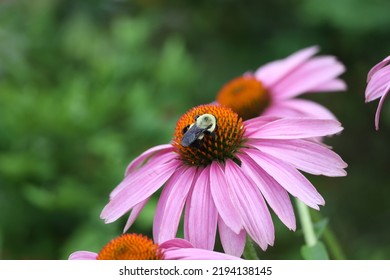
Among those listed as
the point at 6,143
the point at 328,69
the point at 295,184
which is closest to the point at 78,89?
the point at 6,143

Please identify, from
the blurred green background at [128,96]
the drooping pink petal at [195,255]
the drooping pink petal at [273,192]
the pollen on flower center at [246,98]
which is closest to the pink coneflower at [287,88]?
the pollen on flower center at [246,98]

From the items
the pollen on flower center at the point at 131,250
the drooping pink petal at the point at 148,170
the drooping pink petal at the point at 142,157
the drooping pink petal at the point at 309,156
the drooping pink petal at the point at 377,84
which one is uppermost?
the drooping pink petal at the point at 142,157

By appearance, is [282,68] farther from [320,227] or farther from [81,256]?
[81,256]

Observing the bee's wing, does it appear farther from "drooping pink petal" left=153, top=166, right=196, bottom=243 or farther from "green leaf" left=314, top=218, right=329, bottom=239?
"green leaf" left=314, top=218, right=329, bottom=239

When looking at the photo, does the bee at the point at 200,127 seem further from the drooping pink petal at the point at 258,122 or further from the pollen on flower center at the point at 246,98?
the pollen on flower center at the point at 246,98

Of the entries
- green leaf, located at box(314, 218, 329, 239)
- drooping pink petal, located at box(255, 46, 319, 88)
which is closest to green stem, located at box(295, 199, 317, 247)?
A: green leaf, located at box(314, 218, 329, 239)

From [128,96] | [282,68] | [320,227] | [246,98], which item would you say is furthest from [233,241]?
[128,96]
